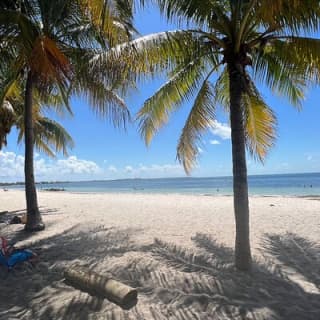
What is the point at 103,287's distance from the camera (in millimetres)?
4086

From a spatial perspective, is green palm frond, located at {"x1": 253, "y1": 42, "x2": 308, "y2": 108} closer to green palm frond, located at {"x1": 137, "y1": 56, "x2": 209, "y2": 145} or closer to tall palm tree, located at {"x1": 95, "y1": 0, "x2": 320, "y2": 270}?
tall palm tree, located at {"x1": 95, "y1": 0, "x2": 320, "y2": 270}

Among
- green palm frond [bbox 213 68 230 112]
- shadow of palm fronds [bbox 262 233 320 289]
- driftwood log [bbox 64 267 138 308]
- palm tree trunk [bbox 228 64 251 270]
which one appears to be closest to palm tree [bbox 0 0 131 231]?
palm tree trunk [bbox 228 64 251 270]

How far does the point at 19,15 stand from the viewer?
536cm

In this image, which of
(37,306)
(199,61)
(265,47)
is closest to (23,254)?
(37,306)

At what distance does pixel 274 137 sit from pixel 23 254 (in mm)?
5371

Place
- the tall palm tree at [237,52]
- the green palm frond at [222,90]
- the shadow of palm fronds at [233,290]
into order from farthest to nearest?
the green palm frond at [222,90] → the tall palm tree at [237,52] → the shadow of palm fronds at [233,290]

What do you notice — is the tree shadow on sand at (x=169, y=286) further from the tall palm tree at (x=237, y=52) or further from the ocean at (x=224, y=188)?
the ocean at (x=224, y=188)

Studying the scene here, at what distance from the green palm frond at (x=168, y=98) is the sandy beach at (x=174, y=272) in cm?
242

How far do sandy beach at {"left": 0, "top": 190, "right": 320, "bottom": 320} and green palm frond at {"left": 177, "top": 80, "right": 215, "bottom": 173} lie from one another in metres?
1.77

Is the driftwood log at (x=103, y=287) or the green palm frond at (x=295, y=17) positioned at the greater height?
the green palm frond at (x=295, y=17)

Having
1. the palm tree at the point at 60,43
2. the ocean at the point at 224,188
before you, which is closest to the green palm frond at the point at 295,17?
the palm tree at the point at 60,43

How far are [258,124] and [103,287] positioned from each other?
15.0ft

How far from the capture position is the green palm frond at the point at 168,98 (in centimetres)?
630

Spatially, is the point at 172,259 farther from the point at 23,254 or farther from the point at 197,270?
the point at 23,254
